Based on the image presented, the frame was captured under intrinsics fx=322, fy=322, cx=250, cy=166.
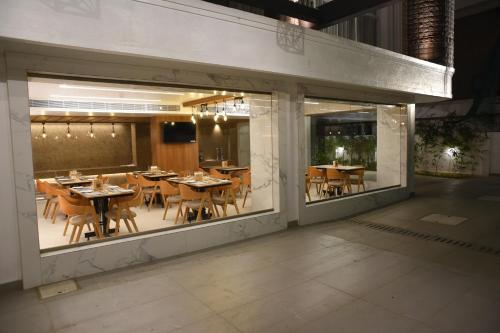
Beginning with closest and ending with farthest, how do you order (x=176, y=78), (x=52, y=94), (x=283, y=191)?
(x=176, y=78), (x=283, y=191), (x=52, y=94)

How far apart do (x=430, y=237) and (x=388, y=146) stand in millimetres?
4138

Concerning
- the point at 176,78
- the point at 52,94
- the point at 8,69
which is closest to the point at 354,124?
the point at 176,78

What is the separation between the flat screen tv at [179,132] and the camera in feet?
35.9

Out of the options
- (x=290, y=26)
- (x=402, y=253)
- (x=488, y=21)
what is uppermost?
(x=488, y=21)

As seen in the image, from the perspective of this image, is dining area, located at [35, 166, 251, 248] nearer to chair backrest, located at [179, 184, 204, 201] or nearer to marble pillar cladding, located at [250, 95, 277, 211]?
chair backrest, located at [179, 184, 204, 201]

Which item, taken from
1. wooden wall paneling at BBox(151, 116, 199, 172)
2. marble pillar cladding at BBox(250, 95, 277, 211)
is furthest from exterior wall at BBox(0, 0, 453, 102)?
wooden wall paneling at BBox(151, 116, 199, 172)

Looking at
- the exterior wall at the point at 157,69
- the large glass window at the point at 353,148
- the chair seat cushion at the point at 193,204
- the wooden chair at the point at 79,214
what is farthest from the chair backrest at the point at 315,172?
the wooden chair at the point at 79,214

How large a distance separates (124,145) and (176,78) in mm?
8708

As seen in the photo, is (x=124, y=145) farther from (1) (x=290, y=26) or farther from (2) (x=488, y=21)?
(2) (x=488, y=21)

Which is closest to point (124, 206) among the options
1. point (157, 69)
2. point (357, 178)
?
point (157, 69)

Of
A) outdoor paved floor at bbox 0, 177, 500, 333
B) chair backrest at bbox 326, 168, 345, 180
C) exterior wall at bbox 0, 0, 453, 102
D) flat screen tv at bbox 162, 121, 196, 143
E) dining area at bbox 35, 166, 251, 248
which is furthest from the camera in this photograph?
flat screen tv at bbox 162, 121, 196, 143

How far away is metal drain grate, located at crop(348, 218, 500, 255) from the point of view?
14.8ft

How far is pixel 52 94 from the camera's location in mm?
7961

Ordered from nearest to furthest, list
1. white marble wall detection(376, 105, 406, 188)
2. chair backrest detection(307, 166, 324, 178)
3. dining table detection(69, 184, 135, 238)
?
dining table detection(69, 184, 135, 238) < chair backrest detection(307, 166, 324, 178) < white marble wall detection(376, 105, 406, 188)
